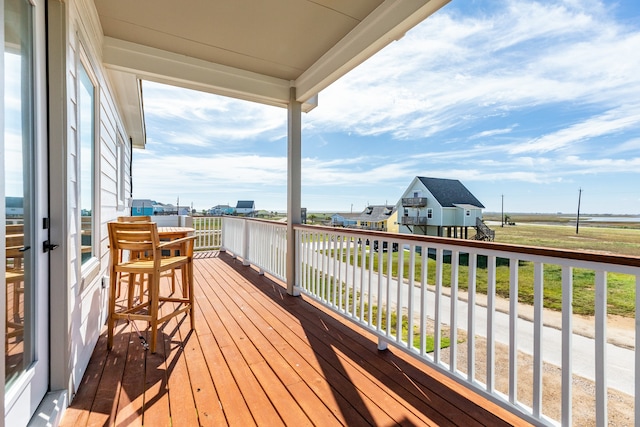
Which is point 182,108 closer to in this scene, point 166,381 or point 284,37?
point 284,37

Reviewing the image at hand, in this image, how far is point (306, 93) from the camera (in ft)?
11.5

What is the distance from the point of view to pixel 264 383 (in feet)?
6.13

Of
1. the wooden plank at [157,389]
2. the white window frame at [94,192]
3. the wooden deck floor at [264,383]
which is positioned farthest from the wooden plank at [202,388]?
the white window frame at [94,192]

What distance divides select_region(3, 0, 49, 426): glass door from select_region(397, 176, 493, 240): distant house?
8.47ft

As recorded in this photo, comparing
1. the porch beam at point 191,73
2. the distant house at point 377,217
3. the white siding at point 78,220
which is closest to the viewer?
the white siding at point 78,220

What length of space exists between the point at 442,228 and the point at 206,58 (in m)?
3.30

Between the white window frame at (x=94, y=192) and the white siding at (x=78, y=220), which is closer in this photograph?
the white siding at (x=78, y=220)

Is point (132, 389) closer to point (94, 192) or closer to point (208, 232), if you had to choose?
point (94, 192)

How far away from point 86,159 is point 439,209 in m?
4.08

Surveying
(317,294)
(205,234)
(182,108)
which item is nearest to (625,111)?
(317,294)

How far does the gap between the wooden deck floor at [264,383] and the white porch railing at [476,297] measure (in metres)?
0.17

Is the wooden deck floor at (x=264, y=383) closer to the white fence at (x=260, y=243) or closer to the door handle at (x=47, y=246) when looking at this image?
the door handle at (x=47, y=246)

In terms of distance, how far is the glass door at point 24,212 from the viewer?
117cm

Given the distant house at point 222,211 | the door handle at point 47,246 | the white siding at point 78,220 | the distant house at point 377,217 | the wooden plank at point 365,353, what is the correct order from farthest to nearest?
the distant house at point 222,211, the distant house at point 377,217, the white siding at point 78,220, the wooden plank at point 365,353, the door handle at point 47,246
